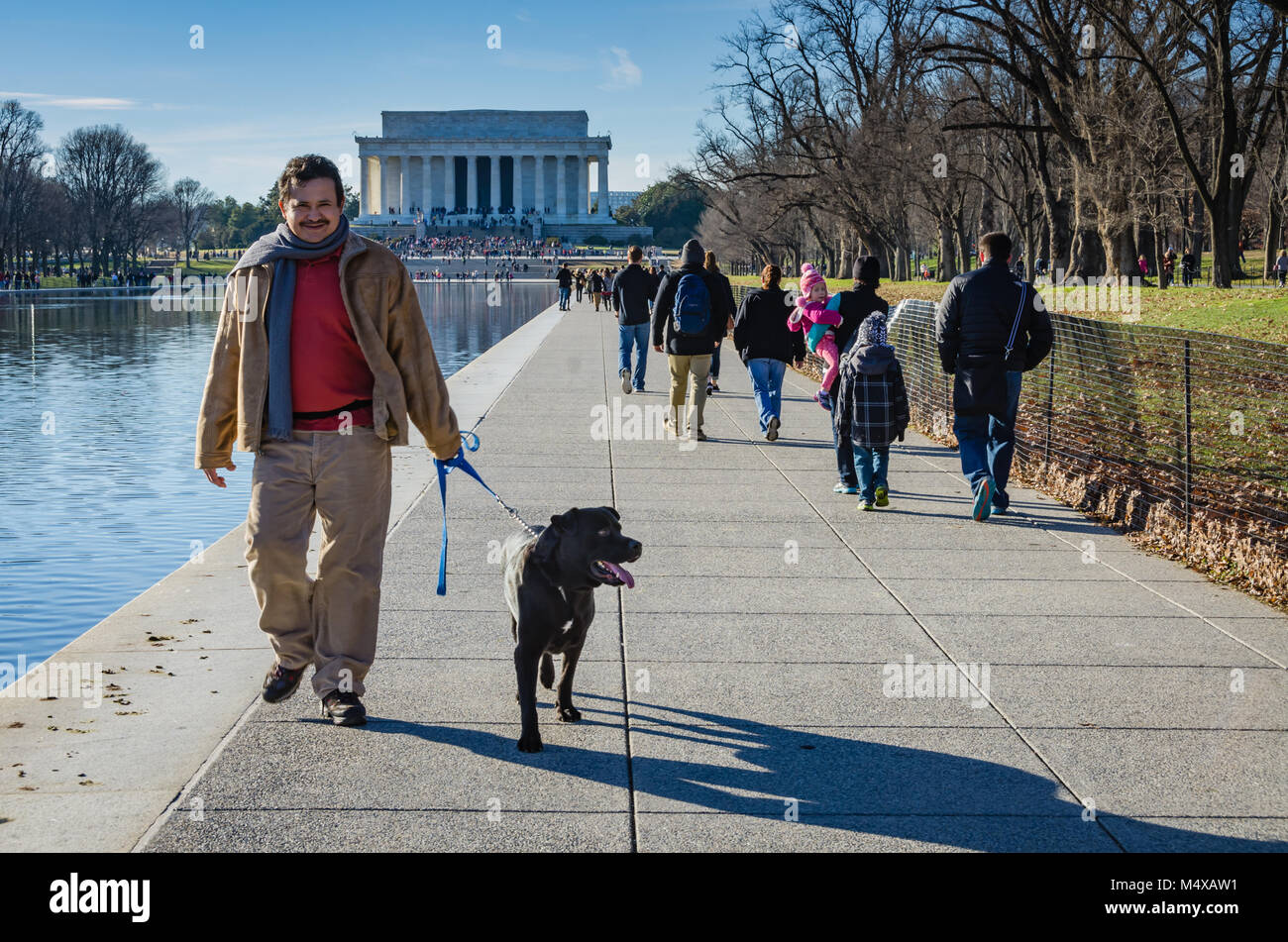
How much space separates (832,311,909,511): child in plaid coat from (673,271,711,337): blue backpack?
3.60 m

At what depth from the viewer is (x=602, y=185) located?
518 ft

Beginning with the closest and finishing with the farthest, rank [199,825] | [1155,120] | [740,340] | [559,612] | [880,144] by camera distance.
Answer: [199,825] < [559,612] < [740,340] < [1155,120] < [880,144]

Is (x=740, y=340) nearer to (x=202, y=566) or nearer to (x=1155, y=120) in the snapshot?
(x=202, y=566)

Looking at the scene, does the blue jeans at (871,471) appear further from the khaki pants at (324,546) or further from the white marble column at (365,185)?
the white marble column at (365,185)

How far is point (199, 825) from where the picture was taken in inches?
162

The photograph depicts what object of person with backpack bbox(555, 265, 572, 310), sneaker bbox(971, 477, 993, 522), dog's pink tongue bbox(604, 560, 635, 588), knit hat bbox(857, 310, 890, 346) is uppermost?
person with backpack bbox(555, 265, 572, 310)

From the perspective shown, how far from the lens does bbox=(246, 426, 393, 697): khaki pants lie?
199 inches

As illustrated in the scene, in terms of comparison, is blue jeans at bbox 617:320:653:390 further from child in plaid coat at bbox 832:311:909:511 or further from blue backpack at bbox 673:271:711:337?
child in plaid coat at bbox 832:311:909:511

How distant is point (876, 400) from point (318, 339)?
5504 mm

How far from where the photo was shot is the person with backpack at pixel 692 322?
43.7 ft

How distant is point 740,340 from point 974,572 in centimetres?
604

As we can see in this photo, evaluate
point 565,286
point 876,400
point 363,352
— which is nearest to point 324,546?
point 363,352

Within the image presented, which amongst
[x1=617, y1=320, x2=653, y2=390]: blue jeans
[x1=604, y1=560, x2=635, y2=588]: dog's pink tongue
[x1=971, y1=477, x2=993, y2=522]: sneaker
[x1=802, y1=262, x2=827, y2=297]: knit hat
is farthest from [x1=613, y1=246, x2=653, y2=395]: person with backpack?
[x1=604, y1=560, x2=635, y2=588]: dog's pink tongue
